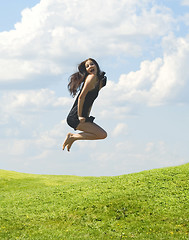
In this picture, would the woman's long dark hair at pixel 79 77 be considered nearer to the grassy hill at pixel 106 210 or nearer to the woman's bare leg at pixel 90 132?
the woman's bare leg at pixel 90 132

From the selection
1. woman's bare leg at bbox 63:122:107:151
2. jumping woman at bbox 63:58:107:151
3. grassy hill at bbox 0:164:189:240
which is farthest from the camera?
grassy hill at bbox 0:164:189:240

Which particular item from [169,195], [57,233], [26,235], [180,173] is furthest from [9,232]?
[180,173]

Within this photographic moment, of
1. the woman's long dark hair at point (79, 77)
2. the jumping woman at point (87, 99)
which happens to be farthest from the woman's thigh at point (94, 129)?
the woman's long dark hair at point (79, 77)

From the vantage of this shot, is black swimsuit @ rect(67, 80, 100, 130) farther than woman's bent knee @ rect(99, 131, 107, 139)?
No

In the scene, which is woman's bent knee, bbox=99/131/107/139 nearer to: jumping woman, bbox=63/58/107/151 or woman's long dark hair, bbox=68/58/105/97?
jumping woman, bbox=63/58/107/151

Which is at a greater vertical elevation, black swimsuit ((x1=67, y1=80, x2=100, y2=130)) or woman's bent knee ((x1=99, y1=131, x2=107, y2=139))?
black swimsuit ((x1=67, y1=80, x2=100, y2=130))

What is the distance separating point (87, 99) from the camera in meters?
7.60

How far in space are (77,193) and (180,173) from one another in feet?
21.3

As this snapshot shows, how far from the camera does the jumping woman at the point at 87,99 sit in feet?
24.8

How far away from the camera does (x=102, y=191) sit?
65.0 ft

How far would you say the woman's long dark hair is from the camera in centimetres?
769

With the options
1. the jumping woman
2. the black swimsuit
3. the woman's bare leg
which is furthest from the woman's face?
the woman's bare leg

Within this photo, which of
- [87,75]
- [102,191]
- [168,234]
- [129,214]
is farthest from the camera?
[102,191]

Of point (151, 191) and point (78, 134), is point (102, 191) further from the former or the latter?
point (78, 134)
